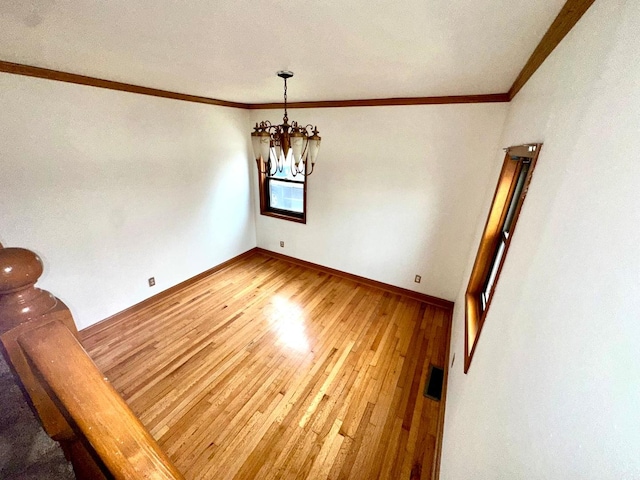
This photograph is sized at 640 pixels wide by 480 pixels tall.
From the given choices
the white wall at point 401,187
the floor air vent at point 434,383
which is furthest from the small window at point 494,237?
the white wall at point 401,187

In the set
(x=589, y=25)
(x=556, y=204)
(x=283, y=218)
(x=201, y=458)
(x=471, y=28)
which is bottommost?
(x=201, y=458)

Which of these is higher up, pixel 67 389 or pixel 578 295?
pixel 578 295

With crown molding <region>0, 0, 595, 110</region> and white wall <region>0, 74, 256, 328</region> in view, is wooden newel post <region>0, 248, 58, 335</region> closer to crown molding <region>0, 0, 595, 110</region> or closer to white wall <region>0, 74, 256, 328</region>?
crown molding <region>0, 0, 595, 110</region>

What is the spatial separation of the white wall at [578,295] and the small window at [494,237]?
563 millimetres

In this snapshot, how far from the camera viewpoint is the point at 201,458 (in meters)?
1.68

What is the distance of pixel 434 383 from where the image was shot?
2.26 metres

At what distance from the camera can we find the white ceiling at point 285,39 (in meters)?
1.02

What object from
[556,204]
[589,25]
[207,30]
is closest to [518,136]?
[589,25]

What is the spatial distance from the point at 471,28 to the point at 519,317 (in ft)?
4.06

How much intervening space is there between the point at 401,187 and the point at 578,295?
8.82 ft

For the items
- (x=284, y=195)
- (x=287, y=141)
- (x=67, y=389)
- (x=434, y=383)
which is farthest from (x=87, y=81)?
(x=434, y=383)

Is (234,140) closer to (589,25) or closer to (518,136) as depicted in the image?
(518,136)

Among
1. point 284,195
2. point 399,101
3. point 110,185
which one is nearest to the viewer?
point 110,185

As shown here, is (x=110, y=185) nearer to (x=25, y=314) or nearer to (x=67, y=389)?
(x=25, y=314)
